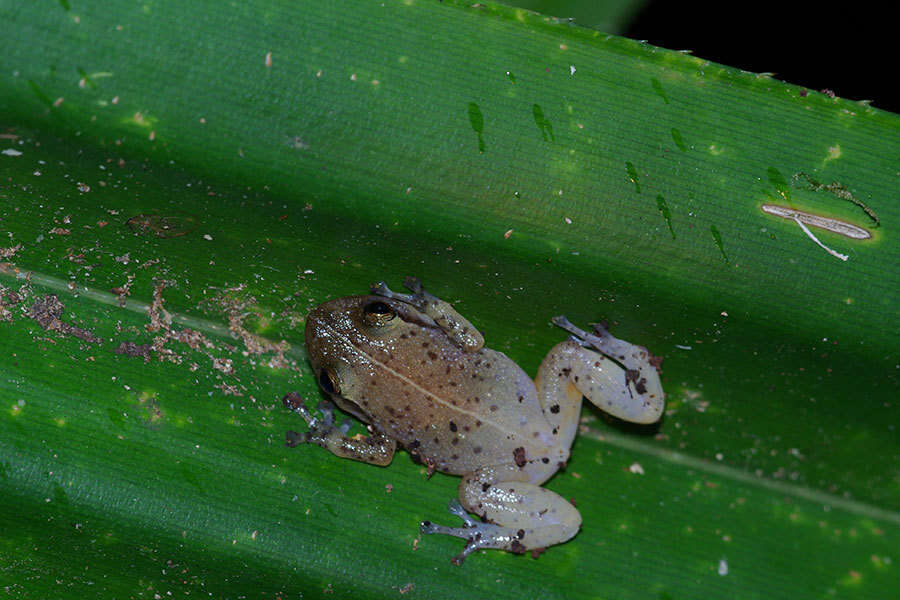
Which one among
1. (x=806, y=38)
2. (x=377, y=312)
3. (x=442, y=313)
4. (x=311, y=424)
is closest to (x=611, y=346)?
(x=442, y=313)

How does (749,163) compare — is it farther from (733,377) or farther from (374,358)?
(374,358)

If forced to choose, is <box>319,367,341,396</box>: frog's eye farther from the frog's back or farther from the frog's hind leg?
the frog's hind leg

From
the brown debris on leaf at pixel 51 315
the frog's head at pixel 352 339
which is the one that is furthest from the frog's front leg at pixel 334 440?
the brown debris on leaf at pixel 51 315

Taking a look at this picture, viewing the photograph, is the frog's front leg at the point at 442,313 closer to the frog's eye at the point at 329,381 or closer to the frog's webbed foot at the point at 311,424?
the frog's eye at the point at 329,381

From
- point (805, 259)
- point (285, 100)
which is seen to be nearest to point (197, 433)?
point (285, 100)

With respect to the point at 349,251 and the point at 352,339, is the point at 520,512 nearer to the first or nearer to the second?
the point at 352,339

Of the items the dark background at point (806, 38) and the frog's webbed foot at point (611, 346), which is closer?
the frog's webbed foot at point (611, 346)

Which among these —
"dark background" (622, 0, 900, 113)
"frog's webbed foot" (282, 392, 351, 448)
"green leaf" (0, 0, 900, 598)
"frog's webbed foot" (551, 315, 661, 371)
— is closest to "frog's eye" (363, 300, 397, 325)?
"green leaf" (0, 0, 900, 598)
